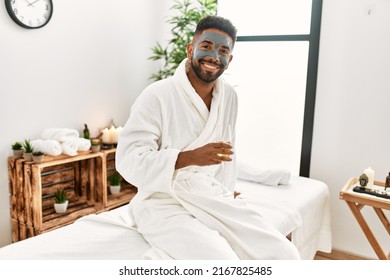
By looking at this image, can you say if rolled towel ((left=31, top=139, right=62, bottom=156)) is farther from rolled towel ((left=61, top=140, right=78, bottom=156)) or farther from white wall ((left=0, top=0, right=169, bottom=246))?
white wall ((left=0, top=0, right=169, bottom=246))

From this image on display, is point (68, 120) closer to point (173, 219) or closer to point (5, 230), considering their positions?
point (5, 230)

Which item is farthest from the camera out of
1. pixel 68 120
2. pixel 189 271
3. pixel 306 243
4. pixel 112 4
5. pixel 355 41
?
pixel 112 4

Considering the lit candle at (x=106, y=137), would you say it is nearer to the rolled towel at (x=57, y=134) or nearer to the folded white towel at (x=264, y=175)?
the rolled towel at (x=57, y=134)

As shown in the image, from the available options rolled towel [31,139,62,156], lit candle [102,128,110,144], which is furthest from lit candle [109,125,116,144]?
rolled towel [31,139,62,156]

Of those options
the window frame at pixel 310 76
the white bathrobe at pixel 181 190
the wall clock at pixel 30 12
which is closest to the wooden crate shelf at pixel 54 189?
the wall clock at pixel 30 12

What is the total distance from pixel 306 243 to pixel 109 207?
1216 mm

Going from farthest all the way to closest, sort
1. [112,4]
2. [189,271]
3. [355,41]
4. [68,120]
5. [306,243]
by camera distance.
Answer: [112,4] < [68,120] < [355,41] < [306,243] < [189,271]

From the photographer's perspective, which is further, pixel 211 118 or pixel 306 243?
pixel 306 243

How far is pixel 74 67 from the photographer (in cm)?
238

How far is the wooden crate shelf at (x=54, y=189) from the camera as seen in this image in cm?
203

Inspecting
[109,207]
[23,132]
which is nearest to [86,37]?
[23,132]

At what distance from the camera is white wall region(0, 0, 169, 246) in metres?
2.07

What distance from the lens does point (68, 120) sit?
2387mm

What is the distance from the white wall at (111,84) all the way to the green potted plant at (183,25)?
14.4 inches
